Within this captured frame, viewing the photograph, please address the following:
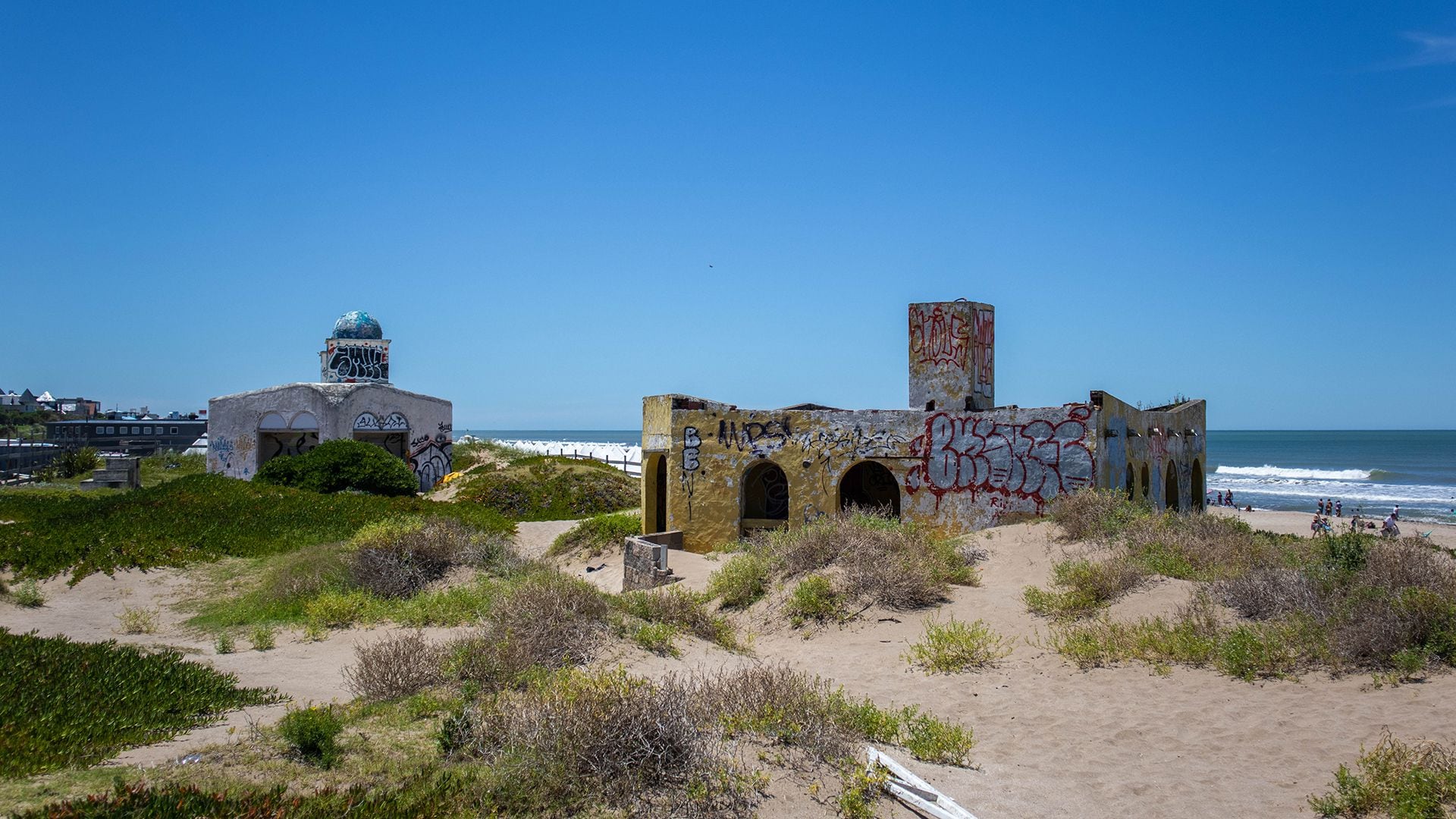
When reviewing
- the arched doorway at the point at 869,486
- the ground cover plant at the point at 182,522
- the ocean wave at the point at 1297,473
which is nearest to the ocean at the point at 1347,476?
the ocean wave at the point at 1297,473

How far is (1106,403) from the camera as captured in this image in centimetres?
1619

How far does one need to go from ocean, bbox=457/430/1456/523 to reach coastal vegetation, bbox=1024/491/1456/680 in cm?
2115

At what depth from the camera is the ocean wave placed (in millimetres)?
66062

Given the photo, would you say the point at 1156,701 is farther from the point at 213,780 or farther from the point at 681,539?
the point at 681,539

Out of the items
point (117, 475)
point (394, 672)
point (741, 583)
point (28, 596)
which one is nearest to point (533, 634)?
point (394, 672)

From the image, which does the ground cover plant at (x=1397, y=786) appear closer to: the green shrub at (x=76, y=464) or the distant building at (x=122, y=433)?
the green shrub at (x=76, y=464)

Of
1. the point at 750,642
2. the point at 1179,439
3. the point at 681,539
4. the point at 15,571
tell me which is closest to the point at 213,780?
the point at 750,642

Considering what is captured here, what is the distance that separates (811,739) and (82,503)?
2046 cm

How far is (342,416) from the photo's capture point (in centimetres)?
3173

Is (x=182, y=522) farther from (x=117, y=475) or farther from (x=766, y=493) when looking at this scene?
(x=117, y=475)

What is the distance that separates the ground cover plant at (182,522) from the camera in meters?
15.0

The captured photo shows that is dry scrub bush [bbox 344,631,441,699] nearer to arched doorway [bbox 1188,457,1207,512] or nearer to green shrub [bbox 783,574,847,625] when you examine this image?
green shrub [bbox 783,574,847,625]

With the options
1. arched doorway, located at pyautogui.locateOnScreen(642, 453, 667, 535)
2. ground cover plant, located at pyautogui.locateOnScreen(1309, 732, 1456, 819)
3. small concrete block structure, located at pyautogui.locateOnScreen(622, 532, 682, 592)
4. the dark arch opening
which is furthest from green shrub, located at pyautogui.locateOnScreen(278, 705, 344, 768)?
the dark arch opening

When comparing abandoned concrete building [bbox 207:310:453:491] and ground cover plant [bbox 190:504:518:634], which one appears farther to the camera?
abandoned concrete building [bbox 207:310:453:491]
